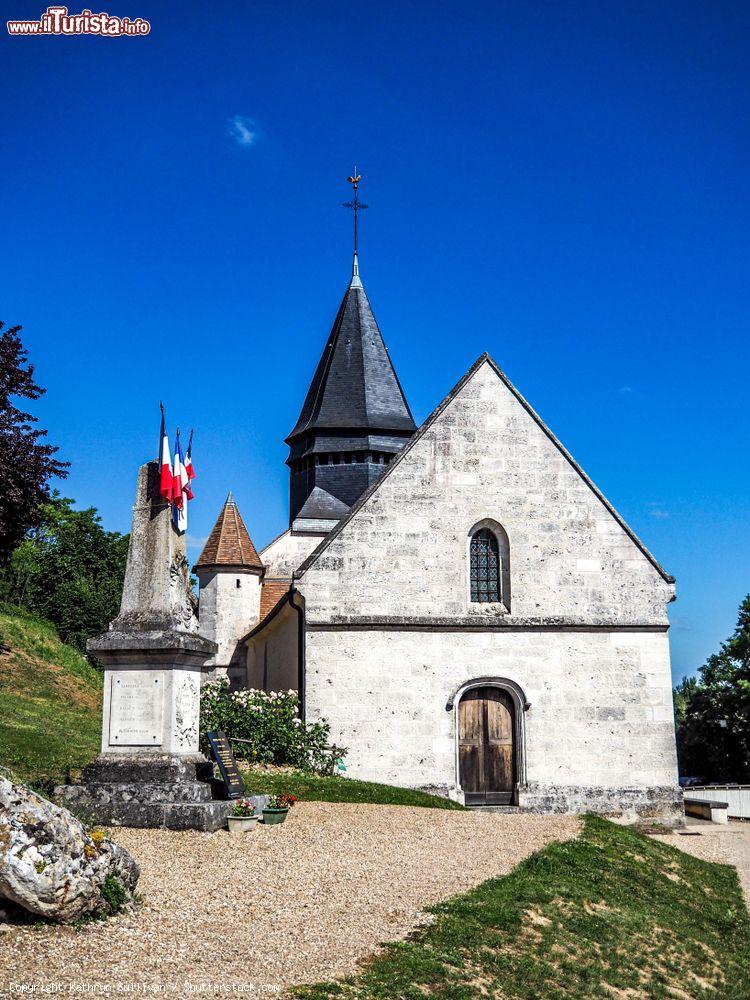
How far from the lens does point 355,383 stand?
3284 cm

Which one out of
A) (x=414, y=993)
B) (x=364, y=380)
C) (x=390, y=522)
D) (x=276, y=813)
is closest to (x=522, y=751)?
(x=390, y=522)

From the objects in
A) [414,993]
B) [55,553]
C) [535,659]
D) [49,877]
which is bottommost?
[414,993]

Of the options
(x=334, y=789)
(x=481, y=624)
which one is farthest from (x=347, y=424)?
(x=334, y=789)

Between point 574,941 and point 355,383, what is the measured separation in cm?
2630

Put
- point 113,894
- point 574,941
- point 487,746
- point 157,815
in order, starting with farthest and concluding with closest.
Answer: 1. point 487,746
2. point 157,815
3. point 574,941
4. point 113,894

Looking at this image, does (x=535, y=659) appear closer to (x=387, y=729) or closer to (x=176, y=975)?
(x=387, y=729)

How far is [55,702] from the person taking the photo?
85.5 ft

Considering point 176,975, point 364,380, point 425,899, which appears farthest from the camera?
point 364,380

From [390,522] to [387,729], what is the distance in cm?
407

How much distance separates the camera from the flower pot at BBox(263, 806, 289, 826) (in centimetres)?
1110

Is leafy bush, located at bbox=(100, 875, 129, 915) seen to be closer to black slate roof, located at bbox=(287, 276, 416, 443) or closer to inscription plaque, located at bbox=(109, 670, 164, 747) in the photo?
inscription plaque, located at bbox=(109, 670, 164, 747)

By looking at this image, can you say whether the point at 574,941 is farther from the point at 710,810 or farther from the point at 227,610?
the point at 227,610

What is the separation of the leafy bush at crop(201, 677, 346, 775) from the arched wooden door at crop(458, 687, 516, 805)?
2.53 m

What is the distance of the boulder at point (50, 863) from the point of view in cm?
591
